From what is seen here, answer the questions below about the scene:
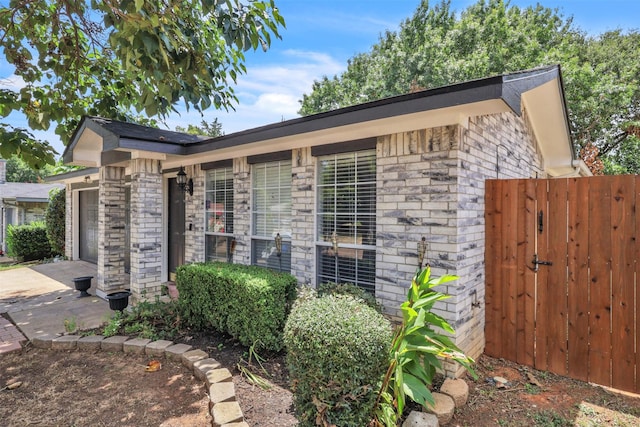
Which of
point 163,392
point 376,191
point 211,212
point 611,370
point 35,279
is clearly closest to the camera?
point 163,392

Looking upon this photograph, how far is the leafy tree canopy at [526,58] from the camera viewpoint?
13.0m

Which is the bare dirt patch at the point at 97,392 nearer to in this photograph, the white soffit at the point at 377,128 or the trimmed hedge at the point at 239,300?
the trimmed hedge at the point at 239,300

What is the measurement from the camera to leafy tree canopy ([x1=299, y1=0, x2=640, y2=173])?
12953 millimetres

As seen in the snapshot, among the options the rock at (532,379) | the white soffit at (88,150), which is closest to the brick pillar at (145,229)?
the white soffit at (88,150)

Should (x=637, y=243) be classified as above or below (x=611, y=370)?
above

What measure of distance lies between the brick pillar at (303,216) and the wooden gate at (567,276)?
7.59 ft

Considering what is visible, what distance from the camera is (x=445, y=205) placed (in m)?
3.42

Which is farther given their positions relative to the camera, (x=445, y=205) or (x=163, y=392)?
(x=445, y=205)

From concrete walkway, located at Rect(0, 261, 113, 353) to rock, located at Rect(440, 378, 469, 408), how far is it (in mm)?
4788

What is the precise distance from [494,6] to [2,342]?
21080 millimetres

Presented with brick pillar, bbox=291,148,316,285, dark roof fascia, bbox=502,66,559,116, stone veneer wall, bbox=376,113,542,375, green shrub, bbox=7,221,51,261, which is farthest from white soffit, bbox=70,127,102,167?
green shrub, bbox=7,221,51,261

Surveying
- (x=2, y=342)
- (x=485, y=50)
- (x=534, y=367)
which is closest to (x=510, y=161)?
(x=534, y=367)

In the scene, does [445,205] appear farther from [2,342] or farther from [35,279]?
[35,279]

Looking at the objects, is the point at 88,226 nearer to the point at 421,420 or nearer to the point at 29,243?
the point at 29,243
